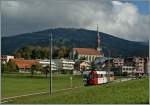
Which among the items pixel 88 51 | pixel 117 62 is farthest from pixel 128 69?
pixel 88 51

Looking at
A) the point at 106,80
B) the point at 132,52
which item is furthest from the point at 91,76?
the point at 132,52

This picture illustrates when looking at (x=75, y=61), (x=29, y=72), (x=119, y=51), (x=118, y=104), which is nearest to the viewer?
(x=118, y=104)

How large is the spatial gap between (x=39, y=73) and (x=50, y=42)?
43.7 m

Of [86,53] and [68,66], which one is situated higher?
[86,53]

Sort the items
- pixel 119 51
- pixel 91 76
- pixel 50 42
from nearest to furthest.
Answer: pixel 50 42 < pixel 119 51 < pixel 91 76

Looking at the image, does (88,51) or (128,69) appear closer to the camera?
(128,69)

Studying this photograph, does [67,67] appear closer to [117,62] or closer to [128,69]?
[128,69]

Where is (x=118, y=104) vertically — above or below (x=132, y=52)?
below

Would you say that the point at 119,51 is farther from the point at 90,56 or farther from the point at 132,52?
the point at 90,56

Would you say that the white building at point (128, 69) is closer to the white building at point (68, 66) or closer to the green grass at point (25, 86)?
the green grass at point (25, 86)

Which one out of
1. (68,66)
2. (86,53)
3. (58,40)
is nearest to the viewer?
(58,40)

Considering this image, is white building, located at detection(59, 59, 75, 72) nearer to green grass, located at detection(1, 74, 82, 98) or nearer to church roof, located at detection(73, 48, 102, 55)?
church roof, located at detection(73, 48, 102, 55)

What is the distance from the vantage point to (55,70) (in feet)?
200

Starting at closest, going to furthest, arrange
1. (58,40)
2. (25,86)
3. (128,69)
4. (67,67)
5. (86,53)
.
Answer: (58,40) < (25,86) < (128,69) < (86,53) < (67,67)
